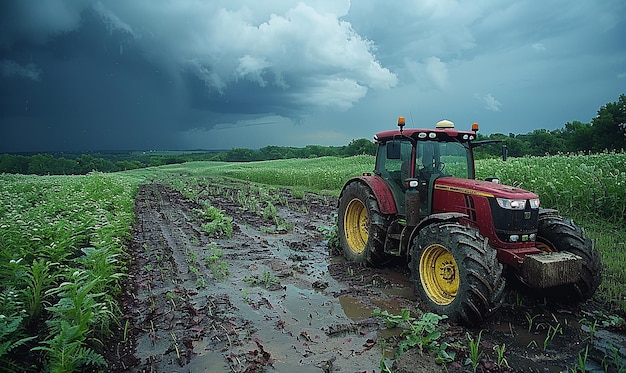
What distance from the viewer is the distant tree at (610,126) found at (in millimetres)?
42562

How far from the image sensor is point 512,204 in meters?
4.39

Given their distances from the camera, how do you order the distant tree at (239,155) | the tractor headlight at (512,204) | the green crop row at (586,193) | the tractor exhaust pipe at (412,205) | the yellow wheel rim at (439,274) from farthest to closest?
the distant tree at (239,155)
the green crop row at (586,193)
the tractor exhaust pipe at (412,205)
the yellow wheel rim at (439,274)
the tractor headlight at (512,204)

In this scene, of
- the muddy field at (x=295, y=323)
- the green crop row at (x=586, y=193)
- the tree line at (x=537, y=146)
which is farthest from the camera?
the tree line at (x=537, y=146)

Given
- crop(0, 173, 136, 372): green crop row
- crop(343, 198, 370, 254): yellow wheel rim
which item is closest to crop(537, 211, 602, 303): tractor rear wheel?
crop(343, 198, 370, 254): yellow wheel rim

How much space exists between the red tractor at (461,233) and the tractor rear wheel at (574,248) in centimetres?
1

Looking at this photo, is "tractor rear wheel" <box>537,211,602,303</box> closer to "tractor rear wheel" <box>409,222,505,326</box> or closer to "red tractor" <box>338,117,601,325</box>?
"red tractor" <box>338,117,601,325</box>

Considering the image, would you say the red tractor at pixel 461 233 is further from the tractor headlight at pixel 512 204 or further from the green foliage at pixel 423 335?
the green foliage at pixel 423 335

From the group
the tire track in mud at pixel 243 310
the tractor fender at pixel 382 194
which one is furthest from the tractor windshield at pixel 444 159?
the tire track in mud at pixel 243 310

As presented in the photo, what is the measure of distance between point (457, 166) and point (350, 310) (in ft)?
8.40

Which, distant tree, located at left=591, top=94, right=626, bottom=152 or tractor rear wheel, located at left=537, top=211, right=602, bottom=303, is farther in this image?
distant tree, located at left=591, top=94, right=626, bottom=152

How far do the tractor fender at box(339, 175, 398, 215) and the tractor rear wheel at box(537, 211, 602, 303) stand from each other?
1953mm

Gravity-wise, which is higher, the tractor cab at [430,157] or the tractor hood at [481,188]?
the tractor cab at [430,157]

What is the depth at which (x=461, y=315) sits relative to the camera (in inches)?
158

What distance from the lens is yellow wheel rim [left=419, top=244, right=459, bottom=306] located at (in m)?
4.52
